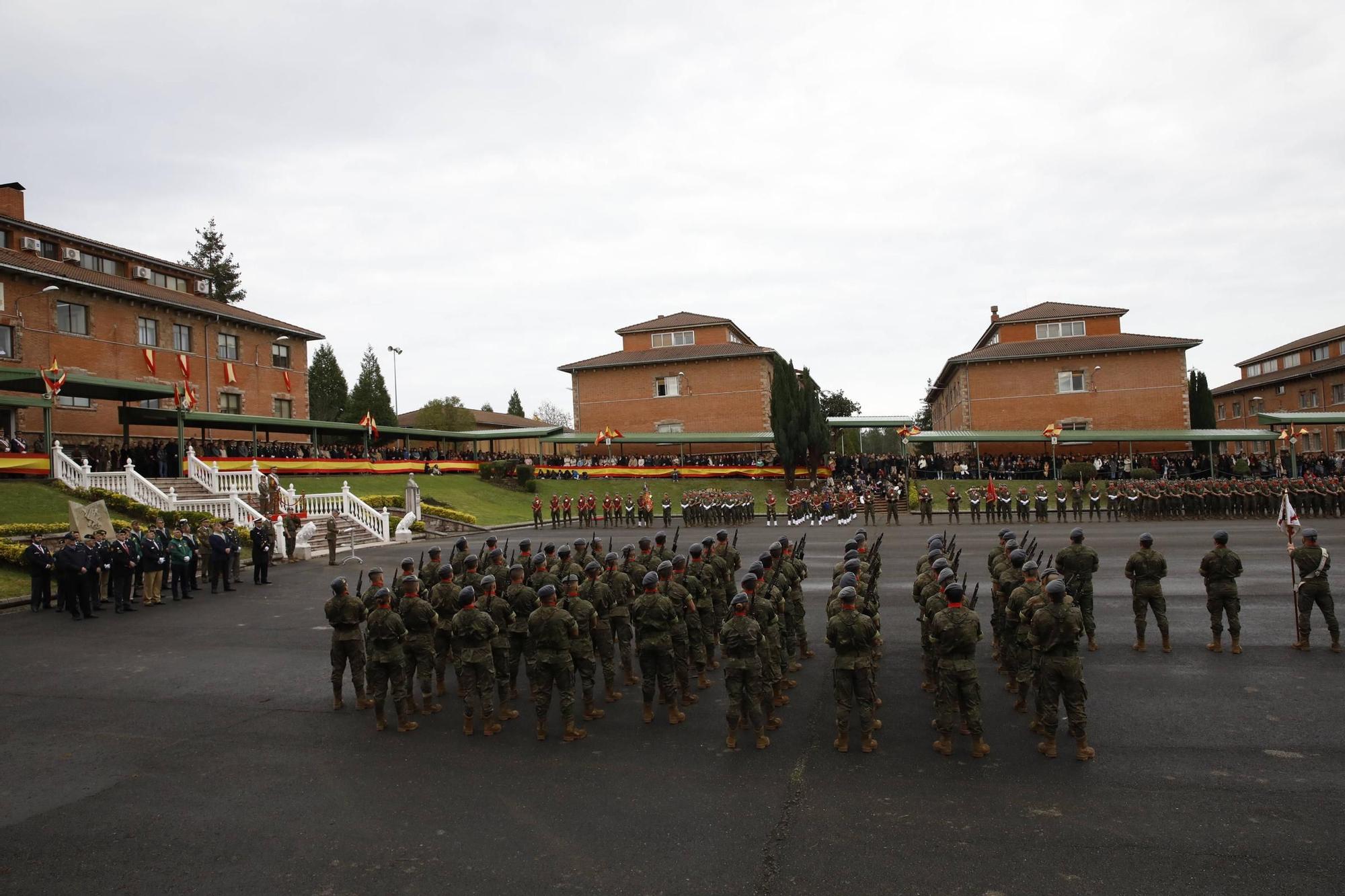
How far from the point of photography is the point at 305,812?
7297mm

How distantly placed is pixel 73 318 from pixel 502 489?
23084 millimetres

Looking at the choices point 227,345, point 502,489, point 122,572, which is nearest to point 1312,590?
point 122,572

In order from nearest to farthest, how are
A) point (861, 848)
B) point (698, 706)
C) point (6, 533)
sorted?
point (861, 848) < point (698, 706) < point (6, 533)

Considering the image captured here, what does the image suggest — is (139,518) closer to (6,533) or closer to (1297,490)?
(6,533)

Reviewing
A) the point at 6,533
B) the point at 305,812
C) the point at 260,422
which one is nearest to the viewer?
the point at 305,812

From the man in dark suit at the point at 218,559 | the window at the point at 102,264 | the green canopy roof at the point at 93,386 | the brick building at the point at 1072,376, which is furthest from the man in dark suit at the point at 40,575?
the brick building at the point at 1072,376

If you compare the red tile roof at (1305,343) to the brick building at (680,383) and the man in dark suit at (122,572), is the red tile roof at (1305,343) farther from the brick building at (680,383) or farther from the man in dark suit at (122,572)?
the man in dark suit at (122,572)

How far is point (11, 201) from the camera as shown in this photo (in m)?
45.4

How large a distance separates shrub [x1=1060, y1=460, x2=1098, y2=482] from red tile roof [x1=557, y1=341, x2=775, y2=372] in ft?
71.4

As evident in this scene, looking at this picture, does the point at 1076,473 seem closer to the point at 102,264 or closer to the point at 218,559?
the point at 218,559

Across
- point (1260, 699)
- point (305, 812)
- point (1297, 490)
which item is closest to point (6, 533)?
point (305, 812)

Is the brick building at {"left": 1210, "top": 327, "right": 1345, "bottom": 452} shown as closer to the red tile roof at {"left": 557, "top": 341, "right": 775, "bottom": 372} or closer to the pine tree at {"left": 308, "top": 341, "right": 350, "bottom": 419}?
the red tile roof at {"left": 557, "top": 341, "right": 775, "bottom": 372}

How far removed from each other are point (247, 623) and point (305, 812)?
10.0m

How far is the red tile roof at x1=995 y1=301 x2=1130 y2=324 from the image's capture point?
6019 cm
